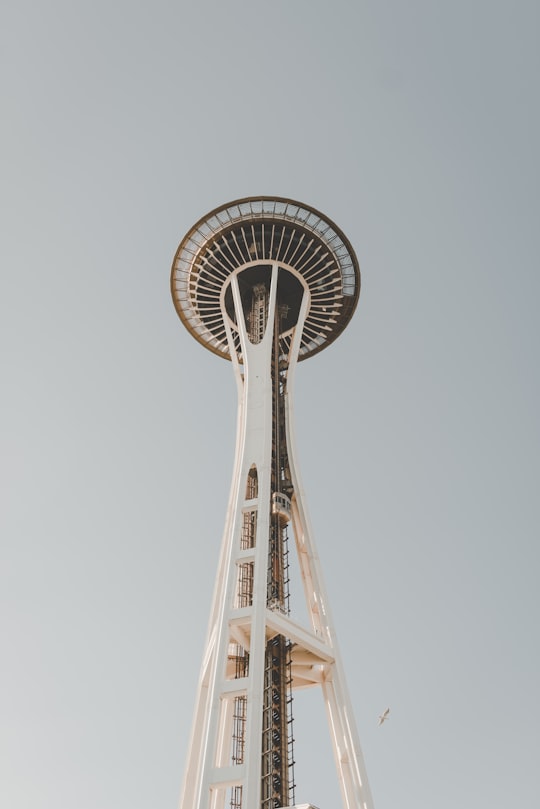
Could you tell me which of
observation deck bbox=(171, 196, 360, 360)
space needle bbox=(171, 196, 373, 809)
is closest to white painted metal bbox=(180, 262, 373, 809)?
space needle bbox=(171, 196, 373, 809)

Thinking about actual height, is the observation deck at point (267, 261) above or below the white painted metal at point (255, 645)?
above

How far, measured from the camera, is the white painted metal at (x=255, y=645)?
23109 mm

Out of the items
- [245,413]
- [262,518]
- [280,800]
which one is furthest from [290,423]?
[280,800]

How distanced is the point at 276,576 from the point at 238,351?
55.7 ft

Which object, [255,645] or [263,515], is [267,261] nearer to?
[263,515]

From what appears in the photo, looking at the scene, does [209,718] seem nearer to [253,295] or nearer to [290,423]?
[290,423]

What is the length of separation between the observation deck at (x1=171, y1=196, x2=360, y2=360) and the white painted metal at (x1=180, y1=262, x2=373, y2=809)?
306 inches

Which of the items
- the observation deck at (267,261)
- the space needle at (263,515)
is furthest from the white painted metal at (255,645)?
the observation deck at (267,261)

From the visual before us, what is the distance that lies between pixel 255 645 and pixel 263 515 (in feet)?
20.3

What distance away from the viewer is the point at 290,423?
37031 mm

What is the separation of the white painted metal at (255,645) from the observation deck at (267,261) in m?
7.76

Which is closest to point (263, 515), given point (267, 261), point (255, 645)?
point (255, 645)

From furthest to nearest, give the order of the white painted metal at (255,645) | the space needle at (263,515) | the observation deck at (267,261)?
the observation deck at (267,261) → the space needle at (263,515) → the white painted metal at (255,645)

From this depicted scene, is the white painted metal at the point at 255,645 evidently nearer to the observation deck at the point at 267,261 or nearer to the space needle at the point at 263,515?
the space needle at the point at 263,515
